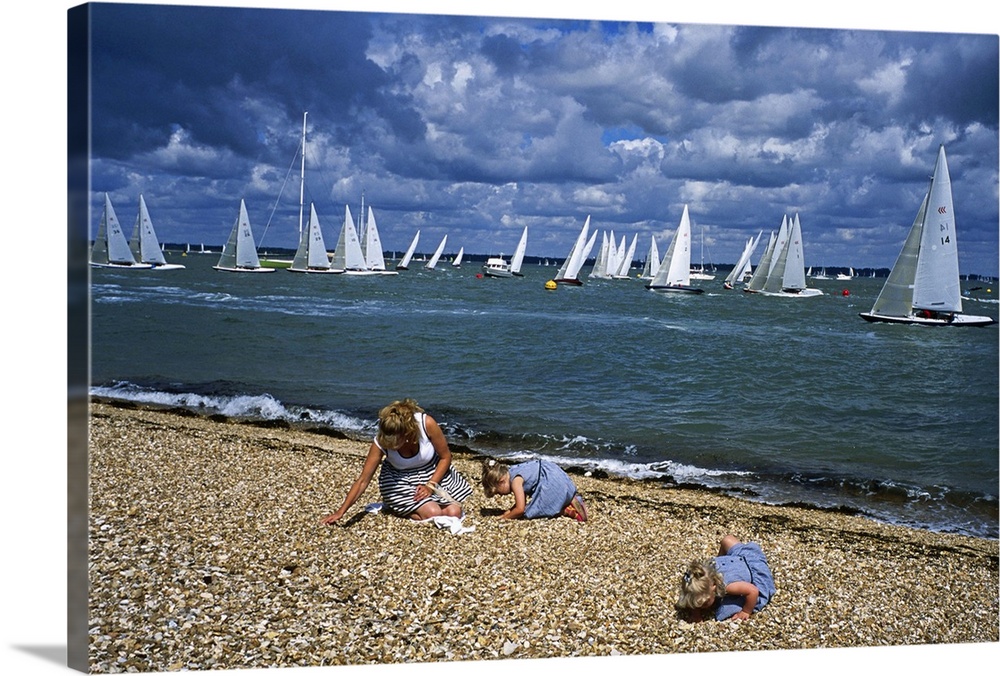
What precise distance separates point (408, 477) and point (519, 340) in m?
1.80

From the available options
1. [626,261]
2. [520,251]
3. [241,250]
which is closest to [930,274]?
[626,261]

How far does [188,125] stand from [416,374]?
208 centimetres

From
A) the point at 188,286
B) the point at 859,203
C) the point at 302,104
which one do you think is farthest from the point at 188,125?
the point at 859,203

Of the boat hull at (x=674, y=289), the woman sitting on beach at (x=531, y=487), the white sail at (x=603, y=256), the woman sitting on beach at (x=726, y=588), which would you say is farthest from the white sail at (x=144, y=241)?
the boat hull at (x=674, y=289)

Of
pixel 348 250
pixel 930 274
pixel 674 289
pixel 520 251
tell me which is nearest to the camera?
pixel 348 250

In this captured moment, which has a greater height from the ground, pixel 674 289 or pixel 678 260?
pixel 678 260

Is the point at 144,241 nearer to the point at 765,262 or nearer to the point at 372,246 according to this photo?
the point at 372,246

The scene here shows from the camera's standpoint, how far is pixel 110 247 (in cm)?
425

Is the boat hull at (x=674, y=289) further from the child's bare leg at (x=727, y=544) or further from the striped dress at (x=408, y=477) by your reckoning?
the striped dress at (x=408, y=477)

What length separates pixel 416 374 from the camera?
5.65m

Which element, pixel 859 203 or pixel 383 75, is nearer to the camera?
pixel 383 75

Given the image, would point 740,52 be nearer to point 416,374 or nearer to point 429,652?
point 416,374

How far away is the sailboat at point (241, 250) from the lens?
5152 millimetres

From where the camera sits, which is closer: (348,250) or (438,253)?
(348,250)
